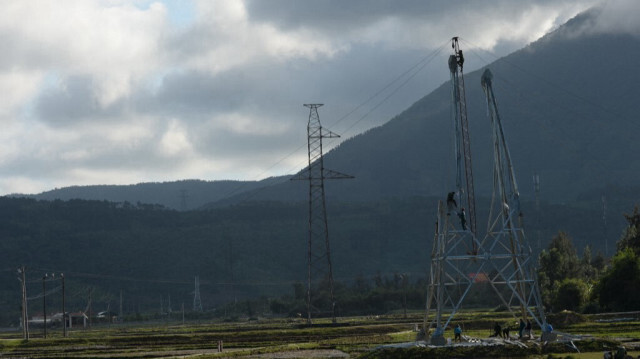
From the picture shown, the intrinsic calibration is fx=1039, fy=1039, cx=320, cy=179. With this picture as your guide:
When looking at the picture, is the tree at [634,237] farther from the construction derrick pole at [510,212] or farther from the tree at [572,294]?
the construction derrick pole at [510,212]

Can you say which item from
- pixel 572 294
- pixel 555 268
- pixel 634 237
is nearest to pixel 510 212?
pixel 572 294

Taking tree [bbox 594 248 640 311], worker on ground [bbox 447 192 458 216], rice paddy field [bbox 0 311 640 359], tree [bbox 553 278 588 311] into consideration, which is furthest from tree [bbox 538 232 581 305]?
worker on ground [bbox 447 192 458 216]

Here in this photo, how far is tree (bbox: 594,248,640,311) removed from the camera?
117 meters

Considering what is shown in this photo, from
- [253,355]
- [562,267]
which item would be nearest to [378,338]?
[253,355]

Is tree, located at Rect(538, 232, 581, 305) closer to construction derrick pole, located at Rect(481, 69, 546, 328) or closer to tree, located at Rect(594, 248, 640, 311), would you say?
tree, located at Rect(594, 248, 640, 311)

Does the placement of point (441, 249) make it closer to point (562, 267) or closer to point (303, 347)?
point (303, 347)

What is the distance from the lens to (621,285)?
118 metres

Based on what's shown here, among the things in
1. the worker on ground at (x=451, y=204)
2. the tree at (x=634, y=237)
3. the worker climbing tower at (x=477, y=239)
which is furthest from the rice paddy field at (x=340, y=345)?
the tree at (x=634, y=237)

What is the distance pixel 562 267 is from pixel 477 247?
94.0 metres

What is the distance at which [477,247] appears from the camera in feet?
270

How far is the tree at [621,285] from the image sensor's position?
117m

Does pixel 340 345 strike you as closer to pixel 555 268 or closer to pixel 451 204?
pixel 451 204

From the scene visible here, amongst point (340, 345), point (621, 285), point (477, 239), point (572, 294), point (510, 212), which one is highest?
point (510, 212)

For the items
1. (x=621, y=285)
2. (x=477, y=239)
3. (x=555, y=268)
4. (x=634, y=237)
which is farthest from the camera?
(x=555, y=268)
